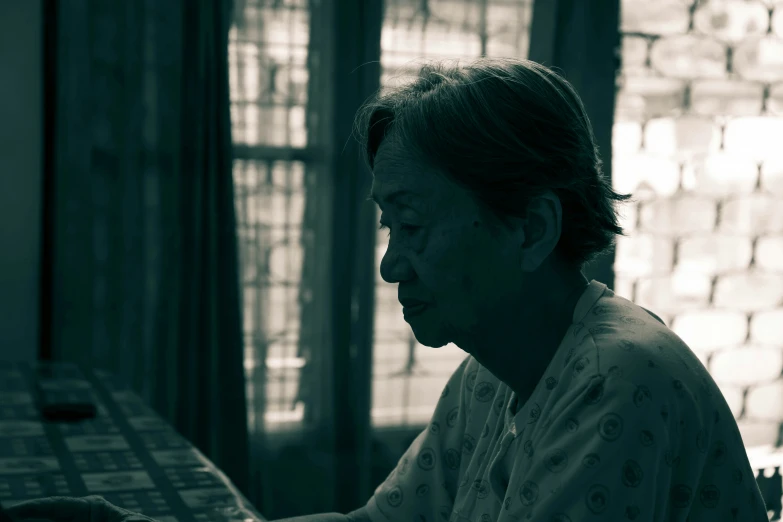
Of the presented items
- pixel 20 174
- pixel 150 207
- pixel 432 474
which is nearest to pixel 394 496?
pixel 432 474

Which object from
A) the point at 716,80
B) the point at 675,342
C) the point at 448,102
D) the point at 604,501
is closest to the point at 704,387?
the point at 675,342

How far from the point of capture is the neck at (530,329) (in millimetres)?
1012

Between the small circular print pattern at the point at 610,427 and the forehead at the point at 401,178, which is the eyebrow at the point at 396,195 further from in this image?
the small circular print pattern at the point at 610,427

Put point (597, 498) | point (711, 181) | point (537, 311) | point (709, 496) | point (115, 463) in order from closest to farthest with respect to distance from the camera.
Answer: point (597, 498) → point (709, 496) → point (537, 311) → point (115, 463) → point (711, 181)

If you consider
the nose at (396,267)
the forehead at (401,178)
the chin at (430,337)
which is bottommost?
the chin at (430,337)

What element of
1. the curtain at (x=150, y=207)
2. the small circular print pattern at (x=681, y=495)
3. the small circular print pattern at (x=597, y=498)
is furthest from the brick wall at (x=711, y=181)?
the small circular print pattern at (x=597, y=498)

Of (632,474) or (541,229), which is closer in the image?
(632,474)

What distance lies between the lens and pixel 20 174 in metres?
2.58

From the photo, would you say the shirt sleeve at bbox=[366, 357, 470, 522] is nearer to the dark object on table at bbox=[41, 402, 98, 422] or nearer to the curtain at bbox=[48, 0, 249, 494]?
the dark object on table at bbox=[41, 402, 98, 422]

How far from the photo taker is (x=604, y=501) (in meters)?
0.79

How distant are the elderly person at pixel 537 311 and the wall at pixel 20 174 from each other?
1837 mm

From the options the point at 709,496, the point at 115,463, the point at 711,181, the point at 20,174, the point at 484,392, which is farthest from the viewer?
the point at 711,181

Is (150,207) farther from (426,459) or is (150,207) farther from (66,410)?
(426,459)

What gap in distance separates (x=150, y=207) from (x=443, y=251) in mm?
1859
